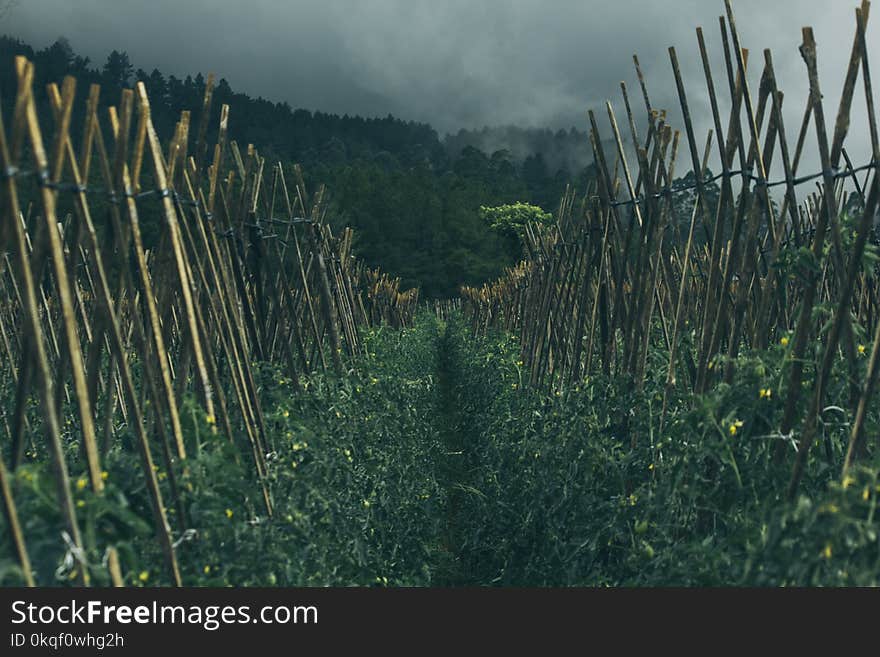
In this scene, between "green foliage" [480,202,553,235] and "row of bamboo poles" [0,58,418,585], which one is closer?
"row of bamboo poles" [0,58,418,585]

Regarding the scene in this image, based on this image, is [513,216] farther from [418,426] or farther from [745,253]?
[745,253]

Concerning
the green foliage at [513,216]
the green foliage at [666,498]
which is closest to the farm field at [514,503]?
the green foliage at [666,498]

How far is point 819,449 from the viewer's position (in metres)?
3.58

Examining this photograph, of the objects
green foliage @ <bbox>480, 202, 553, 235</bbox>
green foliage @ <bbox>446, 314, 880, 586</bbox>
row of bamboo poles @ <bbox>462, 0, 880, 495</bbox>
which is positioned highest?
green foliage @ <bbox>480, 202, 553, 235</bbox>

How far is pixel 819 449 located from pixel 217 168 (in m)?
3.44


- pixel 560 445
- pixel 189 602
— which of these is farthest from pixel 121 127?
pixel 560 445

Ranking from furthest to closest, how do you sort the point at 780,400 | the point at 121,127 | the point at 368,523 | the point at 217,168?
the point at 368,523 < the point at 217,168 < the point at 780,400 < the point at 121,127

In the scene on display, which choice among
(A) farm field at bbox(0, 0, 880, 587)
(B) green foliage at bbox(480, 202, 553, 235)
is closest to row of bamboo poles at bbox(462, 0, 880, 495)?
(A) farm field at bbox(0, 0, 880, 587)

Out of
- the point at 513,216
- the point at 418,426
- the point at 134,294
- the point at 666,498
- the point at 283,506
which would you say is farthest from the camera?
the point at 513,216

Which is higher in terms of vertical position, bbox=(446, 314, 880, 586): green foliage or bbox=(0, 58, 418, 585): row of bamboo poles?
bbox=(0, 58, 418, 585): row of bamboo poles

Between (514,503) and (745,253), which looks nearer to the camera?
(745,253)

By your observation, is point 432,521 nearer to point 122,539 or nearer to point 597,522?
point 597,522

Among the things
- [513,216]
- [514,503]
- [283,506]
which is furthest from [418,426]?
[513,216]

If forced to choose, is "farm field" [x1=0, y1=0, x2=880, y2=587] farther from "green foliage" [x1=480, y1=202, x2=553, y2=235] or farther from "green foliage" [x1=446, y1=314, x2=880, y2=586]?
"green foliage" [x1=480, y1=202, x2=553, y2=235]
